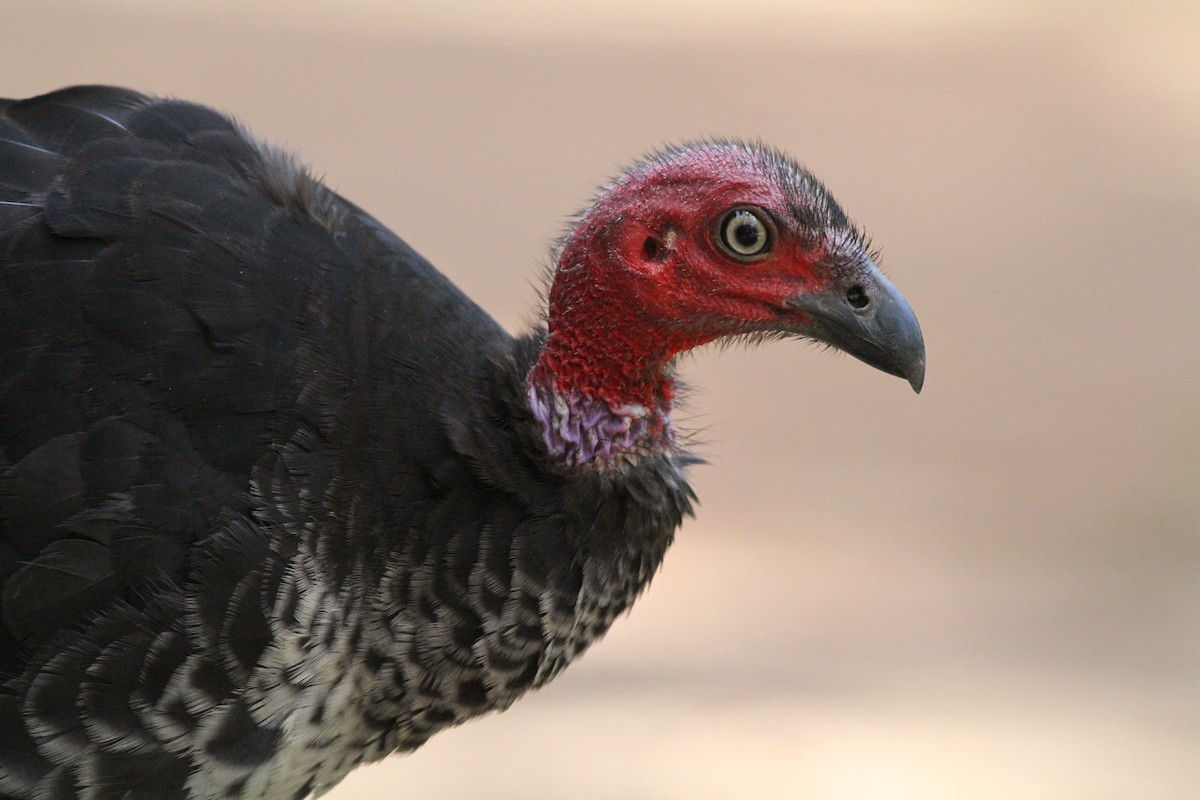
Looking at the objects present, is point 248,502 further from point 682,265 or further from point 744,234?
point 744,234

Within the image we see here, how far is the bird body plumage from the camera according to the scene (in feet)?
9.91

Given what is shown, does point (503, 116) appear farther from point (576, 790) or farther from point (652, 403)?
point (652, 403)

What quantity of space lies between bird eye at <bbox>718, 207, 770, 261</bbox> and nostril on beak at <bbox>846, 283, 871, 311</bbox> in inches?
8.5

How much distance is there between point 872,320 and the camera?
3.27 meters

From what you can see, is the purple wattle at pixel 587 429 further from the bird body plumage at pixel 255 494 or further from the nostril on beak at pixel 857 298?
the nostril on beak at pixel 857 298

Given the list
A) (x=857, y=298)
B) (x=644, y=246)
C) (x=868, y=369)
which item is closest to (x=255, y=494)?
(x=644, y=246)

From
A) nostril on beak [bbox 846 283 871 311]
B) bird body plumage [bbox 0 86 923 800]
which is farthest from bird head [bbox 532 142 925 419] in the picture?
bird body plumage [bbox 0 86 923 800]

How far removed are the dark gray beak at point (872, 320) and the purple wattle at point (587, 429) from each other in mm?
492

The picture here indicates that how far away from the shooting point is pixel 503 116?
1139 centimetres

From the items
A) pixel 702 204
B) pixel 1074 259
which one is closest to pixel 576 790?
pixel 702 204

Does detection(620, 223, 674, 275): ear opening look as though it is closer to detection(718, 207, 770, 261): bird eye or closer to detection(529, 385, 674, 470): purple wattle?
detection(718, 207, 770, 261): bird eye

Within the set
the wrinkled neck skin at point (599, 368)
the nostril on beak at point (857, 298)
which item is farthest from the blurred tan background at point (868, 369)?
the nostril on beak at point (857, 298)

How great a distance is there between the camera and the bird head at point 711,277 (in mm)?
3279

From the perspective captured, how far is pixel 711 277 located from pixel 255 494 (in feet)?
3.77
